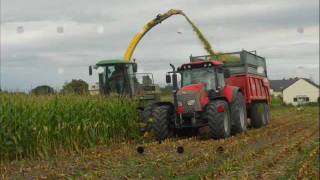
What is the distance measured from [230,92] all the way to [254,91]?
11.5 feet

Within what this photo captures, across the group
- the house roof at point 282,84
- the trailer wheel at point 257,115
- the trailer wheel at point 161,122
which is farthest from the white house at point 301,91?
the trailer wheel at point 161,122

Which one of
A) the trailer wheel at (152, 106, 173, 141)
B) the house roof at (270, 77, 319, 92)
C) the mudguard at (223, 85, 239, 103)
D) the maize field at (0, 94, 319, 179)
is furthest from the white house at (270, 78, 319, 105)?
the trailer wheel at (152, 106, 173, 141)

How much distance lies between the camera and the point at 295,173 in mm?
9461

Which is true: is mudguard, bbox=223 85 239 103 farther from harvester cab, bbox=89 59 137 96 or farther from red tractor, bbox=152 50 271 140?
harvester cab, bbox=89 59 137 96

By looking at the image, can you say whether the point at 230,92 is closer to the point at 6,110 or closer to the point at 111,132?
the point at 111,132

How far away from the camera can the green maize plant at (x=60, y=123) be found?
13148 millimetres

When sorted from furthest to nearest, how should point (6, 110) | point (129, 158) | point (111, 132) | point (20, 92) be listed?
point (111, 132)
point (20, 92)
point (6, 110)
point (129, 158)

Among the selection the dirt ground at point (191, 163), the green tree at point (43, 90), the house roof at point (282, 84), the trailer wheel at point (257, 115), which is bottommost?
the dirt ground at point (191, 163)

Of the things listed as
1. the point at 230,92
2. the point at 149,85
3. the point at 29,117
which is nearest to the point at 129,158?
the point at 29,117

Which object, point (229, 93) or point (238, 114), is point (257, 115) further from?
point (229, 93)

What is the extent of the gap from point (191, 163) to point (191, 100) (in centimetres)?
510

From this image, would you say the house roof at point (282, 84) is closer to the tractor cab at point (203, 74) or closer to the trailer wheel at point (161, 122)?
the tractor cab at point (203, 74)

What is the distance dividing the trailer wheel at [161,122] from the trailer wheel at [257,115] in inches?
197

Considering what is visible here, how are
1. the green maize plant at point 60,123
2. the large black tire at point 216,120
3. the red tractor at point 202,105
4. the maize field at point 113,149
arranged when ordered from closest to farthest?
the maize field at point 113,149 → the green maize plant at point 60,123 → the large black tire at point 216,120 → the red tractor at point 202,105
